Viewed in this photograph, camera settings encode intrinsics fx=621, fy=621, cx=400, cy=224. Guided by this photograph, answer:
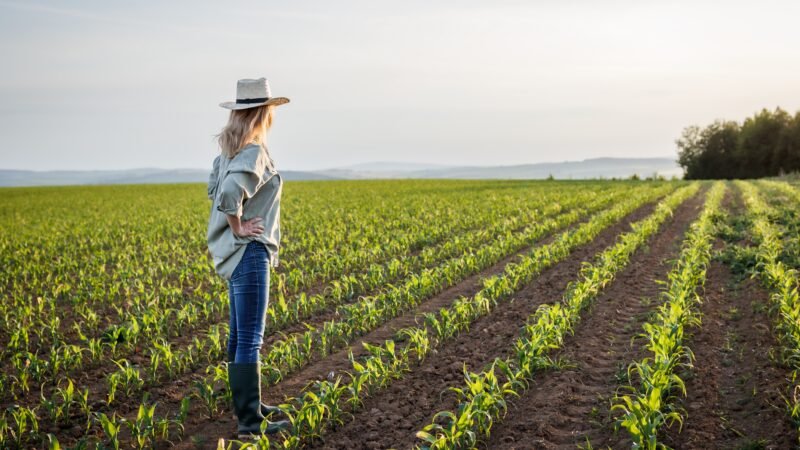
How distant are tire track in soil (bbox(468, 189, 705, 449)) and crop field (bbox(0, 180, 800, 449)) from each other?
0.02 meters

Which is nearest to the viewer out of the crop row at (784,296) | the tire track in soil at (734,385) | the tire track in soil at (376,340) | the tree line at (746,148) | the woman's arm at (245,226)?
the woman's arm at (245,226)

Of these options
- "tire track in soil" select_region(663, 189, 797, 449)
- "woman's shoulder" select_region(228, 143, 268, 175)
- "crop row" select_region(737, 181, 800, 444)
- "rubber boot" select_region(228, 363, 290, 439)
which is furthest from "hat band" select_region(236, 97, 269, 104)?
"crop row" select_region(737, 181, 800, 444)

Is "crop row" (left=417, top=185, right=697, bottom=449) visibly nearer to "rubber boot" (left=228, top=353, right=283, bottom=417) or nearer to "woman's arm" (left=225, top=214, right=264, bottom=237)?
"rubber boot" (left=228, top=353, right=283, bottom=417)

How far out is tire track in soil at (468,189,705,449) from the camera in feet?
16.0

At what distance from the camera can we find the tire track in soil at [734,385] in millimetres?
4828

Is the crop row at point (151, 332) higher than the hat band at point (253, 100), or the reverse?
the hat band at point (253, 100)

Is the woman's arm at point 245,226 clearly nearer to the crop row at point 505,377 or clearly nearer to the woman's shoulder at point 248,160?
the woman's shoulder at point 248,160

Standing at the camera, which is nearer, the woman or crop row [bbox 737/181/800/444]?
the woman

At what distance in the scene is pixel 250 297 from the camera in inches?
180

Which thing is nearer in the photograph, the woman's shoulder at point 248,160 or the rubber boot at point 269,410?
the woman's shoulder at point 248,160

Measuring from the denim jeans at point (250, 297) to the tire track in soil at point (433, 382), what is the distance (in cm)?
97

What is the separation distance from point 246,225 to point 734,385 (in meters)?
4.70

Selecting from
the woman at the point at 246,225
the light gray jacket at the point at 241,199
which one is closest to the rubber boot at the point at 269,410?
the woman at the point at 246,225

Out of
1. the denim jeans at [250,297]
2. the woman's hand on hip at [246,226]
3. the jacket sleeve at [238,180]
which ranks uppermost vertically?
the jacket sleeve at [238,180]
